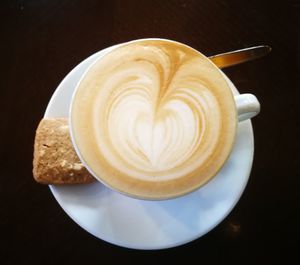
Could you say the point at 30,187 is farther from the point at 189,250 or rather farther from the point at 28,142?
the point at 189,250

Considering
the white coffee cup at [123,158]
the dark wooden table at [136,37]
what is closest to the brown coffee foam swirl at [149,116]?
the white coffee cup at [123,158]

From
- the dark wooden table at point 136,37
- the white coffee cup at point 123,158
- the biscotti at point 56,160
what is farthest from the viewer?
the dark wooden table at point 136,37

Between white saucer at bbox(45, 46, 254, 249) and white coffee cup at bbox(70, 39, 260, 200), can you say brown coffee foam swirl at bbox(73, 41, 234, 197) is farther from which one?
white saucer at bbox(45, 46, 254, 249)

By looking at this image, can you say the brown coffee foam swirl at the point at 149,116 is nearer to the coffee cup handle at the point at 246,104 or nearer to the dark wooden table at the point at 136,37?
the coffee cup handle at the point at 246,104

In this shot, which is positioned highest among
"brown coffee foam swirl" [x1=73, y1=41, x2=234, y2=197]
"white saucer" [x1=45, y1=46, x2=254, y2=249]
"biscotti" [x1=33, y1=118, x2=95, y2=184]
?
"brown coffee foam swirl" [x1=73, y1=41, x2=234, y2=197]

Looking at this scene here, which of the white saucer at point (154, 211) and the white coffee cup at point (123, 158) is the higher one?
the white coffee cup at point (123, 158)

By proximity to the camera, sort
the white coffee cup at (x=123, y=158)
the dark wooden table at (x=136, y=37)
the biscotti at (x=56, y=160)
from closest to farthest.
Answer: the white coffee cup at (x=123, y=158) → the biscotti at (x=56, y=160) → the dark wooden table at (x=136, y=37)

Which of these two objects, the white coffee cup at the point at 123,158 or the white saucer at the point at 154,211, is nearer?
the white coffee cup at the point at 123,158

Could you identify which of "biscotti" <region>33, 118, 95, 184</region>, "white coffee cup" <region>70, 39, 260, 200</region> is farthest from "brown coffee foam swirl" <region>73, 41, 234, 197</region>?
"biscotti" <region>33, 118, 95, 184</region>
